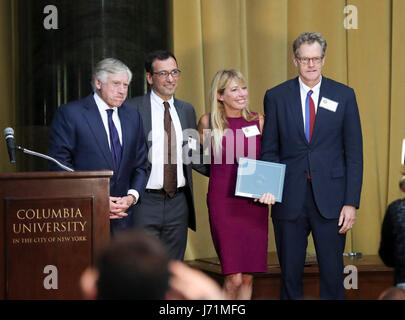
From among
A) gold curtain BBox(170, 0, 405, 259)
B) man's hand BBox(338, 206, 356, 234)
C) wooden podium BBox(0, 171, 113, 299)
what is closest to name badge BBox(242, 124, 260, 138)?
man's hand BBox(338, 206, 356, 234)

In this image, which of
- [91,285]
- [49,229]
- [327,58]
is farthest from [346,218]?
[327,58]

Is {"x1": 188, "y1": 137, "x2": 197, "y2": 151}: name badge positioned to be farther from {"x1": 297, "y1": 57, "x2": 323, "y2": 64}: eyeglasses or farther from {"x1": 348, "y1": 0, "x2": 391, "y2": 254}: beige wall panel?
{"x1": 348, "y1": 0, "x2": 391, "y2": 254}: beige wall panel

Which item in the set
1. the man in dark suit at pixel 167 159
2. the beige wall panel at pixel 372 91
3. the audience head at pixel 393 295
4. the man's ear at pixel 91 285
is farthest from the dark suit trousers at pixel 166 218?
the beige wall panel at pixel 372 91

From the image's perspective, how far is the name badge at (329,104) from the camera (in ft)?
12.8

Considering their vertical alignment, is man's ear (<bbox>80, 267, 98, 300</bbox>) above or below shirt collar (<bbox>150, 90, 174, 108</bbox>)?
below

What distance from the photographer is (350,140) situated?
390 cm

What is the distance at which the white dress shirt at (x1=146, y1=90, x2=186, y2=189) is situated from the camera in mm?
4285

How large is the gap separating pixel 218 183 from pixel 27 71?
1.98 m

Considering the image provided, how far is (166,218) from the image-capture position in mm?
4293

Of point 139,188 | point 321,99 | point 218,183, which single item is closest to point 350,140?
point 321,99

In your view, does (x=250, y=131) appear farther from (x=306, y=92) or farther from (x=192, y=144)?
(x=306, y=92)

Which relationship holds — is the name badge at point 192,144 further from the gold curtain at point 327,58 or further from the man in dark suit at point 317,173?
the gold curtain at point 327,58

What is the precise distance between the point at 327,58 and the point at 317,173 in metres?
3.14

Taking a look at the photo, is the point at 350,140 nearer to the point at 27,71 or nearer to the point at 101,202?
the point at 101,202
